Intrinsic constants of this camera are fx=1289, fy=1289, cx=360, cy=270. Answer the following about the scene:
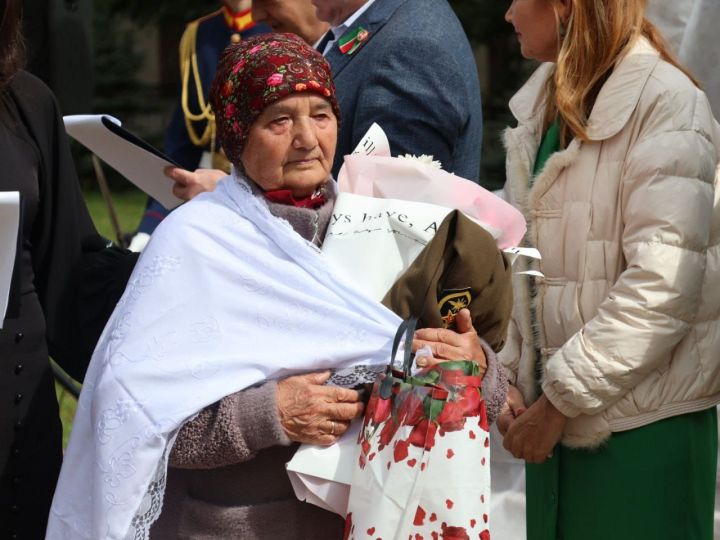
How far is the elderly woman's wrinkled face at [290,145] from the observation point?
2.60 m

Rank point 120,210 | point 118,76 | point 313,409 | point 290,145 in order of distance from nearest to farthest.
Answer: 1. point 313,409
2. point 290,145
3. point 120,210
4. point 118,76

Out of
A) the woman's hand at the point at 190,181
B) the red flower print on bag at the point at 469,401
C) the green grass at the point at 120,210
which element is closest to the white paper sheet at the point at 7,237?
the woman's hand at the point at 190,181

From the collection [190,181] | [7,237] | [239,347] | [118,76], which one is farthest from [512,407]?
[118,76]

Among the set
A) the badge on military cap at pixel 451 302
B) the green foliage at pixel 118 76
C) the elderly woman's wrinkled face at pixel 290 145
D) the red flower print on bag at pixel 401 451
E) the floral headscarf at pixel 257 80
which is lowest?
the green foliage at pixel 118 76

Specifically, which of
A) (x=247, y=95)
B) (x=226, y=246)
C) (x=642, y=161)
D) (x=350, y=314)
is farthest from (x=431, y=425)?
(x=642, y=161)

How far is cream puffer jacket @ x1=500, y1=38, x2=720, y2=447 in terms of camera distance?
309cm

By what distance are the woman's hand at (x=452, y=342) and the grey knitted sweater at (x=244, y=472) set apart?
0.07m

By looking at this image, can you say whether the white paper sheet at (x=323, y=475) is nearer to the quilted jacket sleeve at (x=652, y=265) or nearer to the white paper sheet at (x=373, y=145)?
the white paper sheet at (x=373, y=145)

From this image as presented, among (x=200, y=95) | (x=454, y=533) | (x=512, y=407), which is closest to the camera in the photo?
(x=454, y=533)

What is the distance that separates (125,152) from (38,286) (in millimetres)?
412

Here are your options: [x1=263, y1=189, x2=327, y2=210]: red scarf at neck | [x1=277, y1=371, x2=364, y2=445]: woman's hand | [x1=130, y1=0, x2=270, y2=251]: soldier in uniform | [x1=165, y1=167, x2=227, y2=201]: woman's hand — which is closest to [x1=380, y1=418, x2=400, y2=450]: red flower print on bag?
[x1=277, y1=371, x2=364, y2=445]: woman's hand

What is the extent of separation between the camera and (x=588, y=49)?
3240 millimetres

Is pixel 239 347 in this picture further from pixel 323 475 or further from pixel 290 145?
pixel 290 145

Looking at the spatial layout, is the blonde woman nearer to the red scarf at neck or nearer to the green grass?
the red scarf at neck
